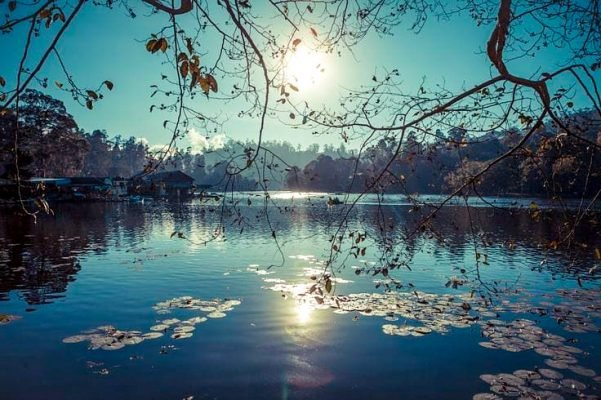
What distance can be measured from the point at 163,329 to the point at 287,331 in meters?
3.13

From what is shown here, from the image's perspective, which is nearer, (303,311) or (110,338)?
(110,338)

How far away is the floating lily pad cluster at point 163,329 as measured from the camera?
9133 millimetres

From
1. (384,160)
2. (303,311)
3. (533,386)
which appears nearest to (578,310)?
(533,386)

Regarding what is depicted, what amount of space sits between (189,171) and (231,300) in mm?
166019

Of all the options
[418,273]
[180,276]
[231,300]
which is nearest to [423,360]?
[231,300]

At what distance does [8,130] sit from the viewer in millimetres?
55000

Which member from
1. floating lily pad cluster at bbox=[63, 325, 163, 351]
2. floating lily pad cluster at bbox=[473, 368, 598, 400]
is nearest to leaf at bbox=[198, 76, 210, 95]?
floating lily pad cluster at bbox=[473, 368, 598, 400]

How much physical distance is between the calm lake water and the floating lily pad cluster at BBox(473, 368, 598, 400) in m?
0.04

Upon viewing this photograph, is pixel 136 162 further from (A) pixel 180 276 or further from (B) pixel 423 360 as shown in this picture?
(B) pixel 423 360

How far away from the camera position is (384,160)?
5.70 meters

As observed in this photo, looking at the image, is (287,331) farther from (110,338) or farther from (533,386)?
(533,386)

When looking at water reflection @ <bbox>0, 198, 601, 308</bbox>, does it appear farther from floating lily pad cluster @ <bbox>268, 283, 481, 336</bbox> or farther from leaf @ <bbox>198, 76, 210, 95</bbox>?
leaf @ <bbox>198, 76, 210, 95</bbox>

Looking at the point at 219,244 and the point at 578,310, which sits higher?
the point at 219,244

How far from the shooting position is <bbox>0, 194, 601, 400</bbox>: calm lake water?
7.27 metres
